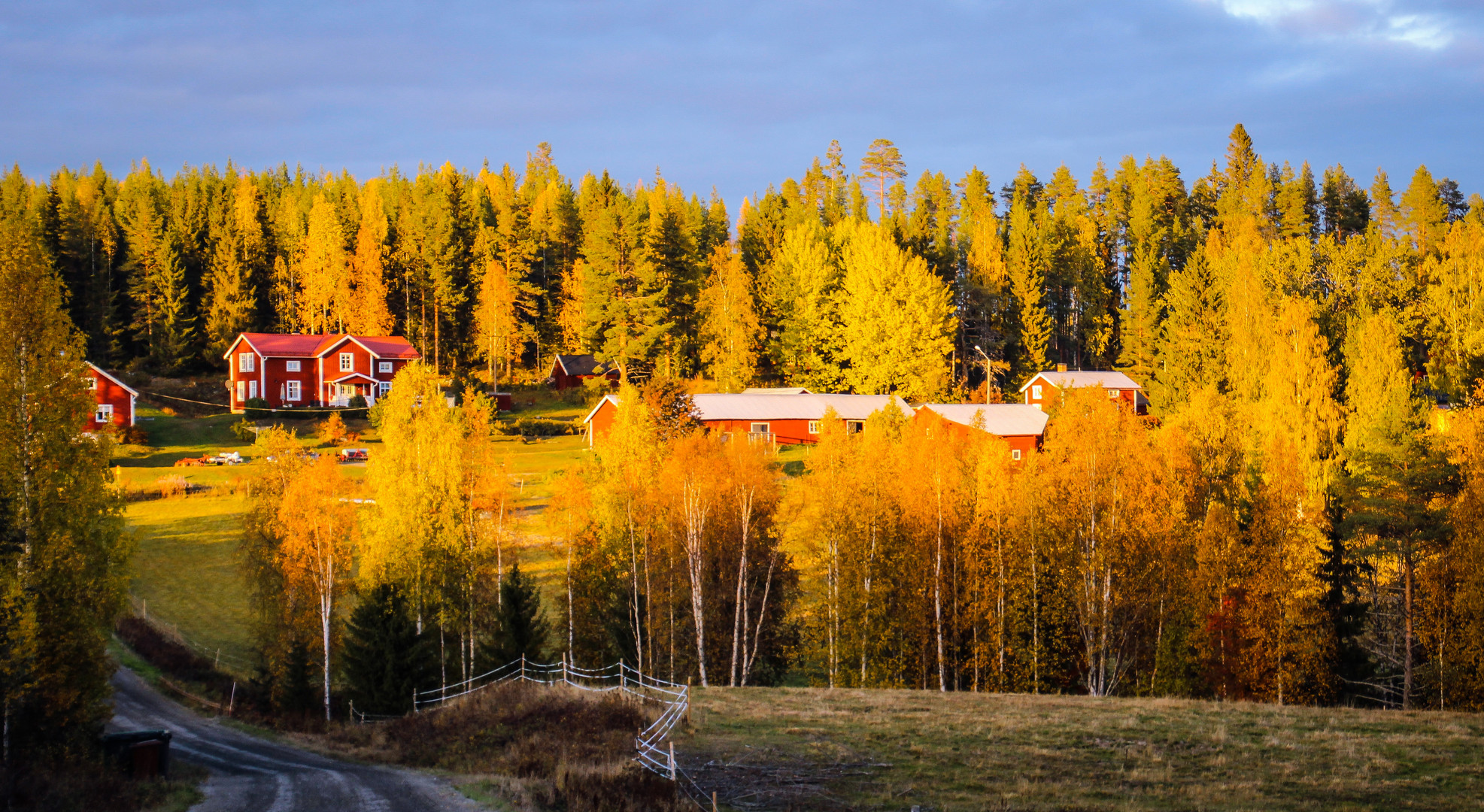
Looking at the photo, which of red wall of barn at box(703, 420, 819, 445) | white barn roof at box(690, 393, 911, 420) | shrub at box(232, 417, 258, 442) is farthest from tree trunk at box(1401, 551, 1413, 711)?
shrub at box(232, 417, 258, 442)

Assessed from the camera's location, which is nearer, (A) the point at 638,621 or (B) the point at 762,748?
(B) the point at 762,748

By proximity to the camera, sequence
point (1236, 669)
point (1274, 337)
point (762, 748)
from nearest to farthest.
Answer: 1. point (762, 748)
2. point (1236, 669)
3. point (1274, 337)

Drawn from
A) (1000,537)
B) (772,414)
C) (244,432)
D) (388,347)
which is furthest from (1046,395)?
(244,432)

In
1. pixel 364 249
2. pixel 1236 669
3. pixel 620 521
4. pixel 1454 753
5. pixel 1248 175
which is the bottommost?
pixel 1236 669

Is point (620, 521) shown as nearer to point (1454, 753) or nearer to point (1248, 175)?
point (1454, 753)

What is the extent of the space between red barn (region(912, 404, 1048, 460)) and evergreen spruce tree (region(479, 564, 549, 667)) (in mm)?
30464

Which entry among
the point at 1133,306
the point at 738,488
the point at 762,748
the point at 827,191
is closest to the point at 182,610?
the point at 738,488

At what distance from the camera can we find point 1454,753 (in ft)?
64.4

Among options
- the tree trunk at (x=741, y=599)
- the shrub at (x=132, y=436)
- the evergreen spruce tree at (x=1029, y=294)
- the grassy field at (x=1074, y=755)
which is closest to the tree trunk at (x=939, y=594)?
the tree trunk at (x=741, y=599)

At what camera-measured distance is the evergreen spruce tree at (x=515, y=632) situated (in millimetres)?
32188

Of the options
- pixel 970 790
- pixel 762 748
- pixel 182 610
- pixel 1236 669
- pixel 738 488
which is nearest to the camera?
pixel 970 790

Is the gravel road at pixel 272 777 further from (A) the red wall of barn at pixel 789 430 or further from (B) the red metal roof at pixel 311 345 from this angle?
(B) the red metal roof at pixel 311 345

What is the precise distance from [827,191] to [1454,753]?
359 ft

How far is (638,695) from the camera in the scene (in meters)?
23.0
